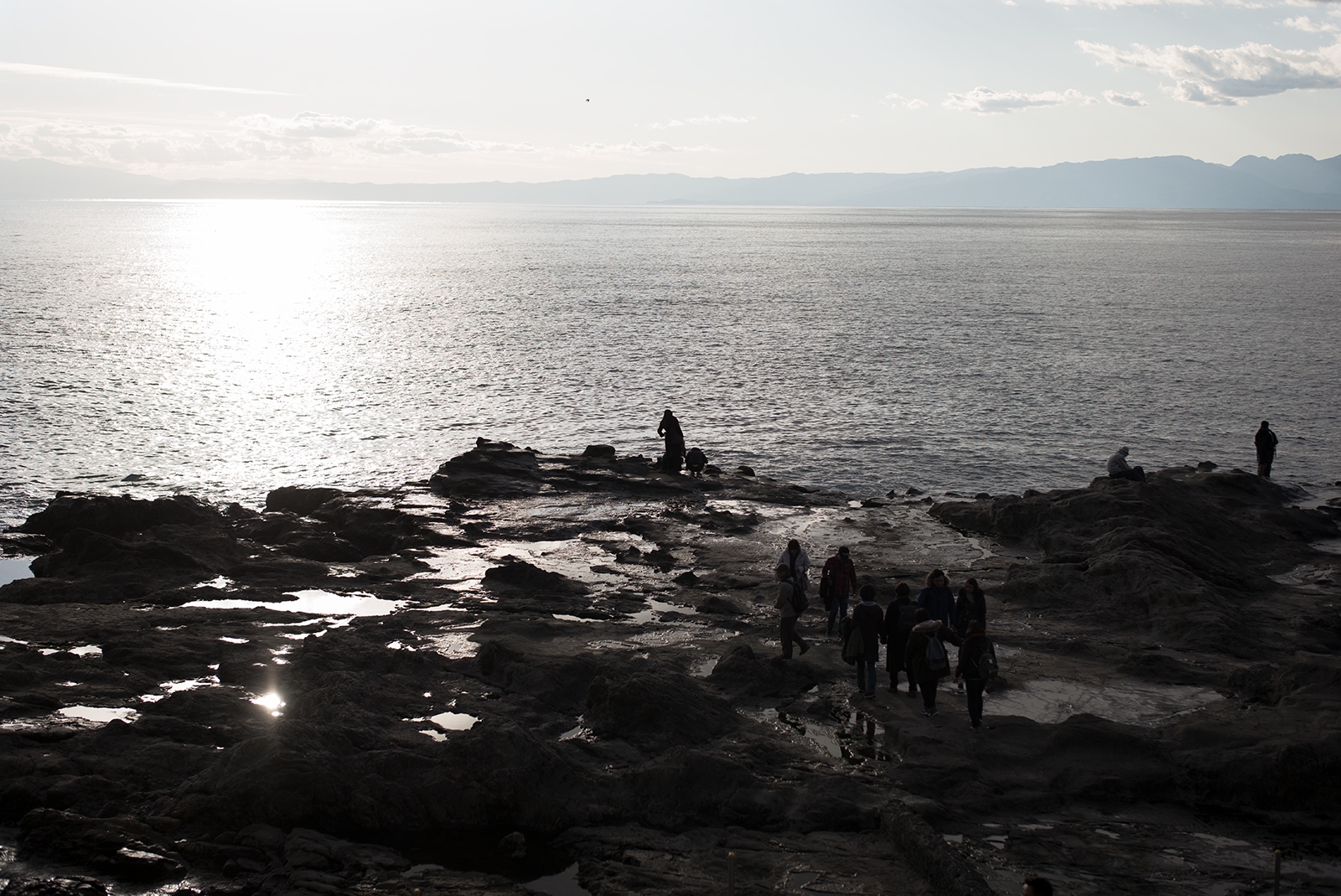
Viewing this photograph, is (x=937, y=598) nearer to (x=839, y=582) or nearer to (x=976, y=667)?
(x=976, y=667)

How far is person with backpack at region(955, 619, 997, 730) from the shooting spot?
14141 mm

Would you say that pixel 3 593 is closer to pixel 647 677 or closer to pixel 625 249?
pixel 647 677

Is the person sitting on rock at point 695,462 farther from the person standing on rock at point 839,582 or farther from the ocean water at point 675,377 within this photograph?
the person standing on rock at point 839,582

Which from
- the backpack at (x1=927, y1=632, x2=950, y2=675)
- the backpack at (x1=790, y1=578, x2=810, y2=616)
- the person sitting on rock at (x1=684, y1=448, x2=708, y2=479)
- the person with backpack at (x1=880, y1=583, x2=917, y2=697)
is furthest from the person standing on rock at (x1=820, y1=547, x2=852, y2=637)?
the person sitting on rock at (x1=684, y1=448, x2=708, y2=479)

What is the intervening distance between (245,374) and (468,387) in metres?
14.5

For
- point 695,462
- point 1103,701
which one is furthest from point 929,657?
point 695,462

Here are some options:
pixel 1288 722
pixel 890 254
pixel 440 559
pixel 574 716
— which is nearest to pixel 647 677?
pixel 574 716

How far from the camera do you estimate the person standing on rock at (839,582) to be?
18562 millimetres

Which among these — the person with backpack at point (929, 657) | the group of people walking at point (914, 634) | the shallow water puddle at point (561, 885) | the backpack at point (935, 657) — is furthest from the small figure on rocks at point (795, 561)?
the shallow water puddle at point (561, 885)

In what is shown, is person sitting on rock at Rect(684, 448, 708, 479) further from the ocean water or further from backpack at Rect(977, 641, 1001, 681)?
backpack at Rect(977, 641, 1001, 681)

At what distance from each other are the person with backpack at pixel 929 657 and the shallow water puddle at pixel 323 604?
10.5m

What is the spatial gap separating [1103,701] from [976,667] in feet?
9.94

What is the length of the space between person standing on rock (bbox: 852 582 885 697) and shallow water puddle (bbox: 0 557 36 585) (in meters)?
19.3

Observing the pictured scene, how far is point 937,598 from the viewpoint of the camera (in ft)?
53.5
